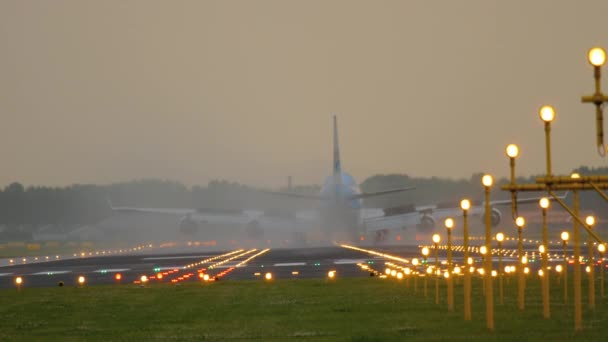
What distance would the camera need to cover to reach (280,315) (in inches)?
1061

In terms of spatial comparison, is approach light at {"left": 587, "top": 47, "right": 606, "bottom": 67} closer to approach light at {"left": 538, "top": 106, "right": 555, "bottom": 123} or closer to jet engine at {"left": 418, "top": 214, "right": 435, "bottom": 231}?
approach light at {"left": 538, "top": 106, "right": 555, "bottom": 123}

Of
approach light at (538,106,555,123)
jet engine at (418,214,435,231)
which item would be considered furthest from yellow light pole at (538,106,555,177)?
jet engine at (418,214,435,231)

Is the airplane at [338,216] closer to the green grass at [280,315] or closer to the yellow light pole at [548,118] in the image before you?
the green grass at [280,315]

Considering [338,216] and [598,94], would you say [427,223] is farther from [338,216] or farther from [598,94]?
[598,94]

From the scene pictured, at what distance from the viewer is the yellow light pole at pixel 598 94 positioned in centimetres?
1531

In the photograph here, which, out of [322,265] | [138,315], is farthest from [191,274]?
[138,315]

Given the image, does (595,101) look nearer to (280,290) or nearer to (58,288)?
(280,290)

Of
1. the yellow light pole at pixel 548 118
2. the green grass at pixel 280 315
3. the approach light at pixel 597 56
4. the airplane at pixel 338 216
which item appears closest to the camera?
the approach light at pixel 597 56

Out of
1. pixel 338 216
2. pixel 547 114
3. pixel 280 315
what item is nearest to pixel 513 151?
pixel 547 114

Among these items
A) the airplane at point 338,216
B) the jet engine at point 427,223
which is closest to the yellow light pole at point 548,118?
the airplane at point 338,216

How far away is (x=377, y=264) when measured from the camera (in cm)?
5734

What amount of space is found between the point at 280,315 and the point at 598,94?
12.9m

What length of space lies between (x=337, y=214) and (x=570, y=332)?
75.9 meters

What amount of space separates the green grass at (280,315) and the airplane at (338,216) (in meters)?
53.7
